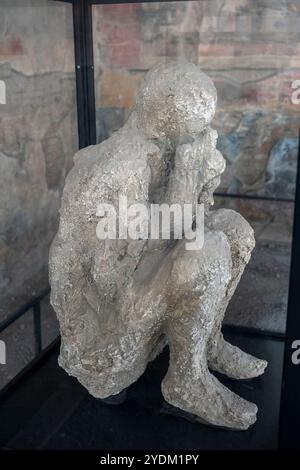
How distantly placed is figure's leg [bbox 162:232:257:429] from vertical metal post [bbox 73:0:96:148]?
3.12 ft

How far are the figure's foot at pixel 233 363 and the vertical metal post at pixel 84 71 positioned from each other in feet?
3.15

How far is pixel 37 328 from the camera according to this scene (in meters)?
2.19

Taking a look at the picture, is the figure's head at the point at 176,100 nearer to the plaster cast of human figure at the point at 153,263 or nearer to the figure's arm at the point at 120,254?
the plaster cast of human figure at the point at 153,263

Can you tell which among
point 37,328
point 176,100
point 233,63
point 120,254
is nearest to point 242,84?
point 233,63

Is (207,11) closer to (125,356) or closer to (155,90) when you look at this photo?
(155,90)

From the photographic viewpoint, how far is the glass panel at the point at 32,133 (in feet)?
6.62

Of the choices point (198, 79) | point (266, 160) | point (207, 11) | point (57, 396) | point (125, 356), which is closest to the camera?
point (198, 79)

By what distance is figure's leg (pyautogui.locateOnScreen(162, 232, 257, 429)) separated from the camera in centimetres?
148

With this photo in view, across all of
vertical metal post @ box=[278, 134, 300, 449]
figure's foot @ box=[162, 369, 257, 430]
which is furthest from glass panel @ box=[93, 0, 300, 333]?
vertical metal post @ box=[278, 134, 300, 449]

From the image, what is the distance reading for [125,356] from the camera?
1596 millimetres

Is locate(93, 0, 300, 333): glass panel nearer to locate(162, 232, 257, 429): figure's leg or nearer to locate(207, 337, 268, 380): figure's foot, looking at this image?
locate(207, 337, 268, 380): figure's foot

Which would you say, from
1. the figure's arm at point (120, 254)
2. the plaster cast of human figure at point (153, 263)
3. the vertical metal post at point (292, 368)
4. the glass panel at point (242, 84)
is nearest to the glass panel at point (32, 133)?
the glass panel at point (242, 84)

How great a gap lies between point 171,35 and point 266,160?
0.63 m
